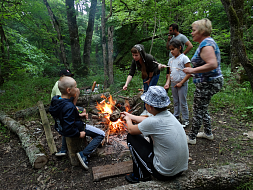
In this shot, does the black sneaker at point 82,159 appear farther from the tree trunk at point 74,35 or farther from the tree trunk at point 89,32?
the tree trunk at point 89,32

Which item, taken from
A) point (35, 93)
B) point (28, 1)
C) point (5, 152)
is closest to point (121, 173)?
point (5, 152)

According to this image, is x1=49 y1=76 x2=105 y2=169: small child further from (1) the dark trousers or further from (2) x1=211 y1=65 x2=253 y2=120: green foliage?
(2) x1=211 y1=65 x2=253 y2=120: green foliage

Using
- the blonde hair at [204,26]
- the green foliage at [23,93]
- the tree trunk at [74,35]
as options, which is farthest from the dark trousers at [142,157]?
the tree trunk at [74,35]

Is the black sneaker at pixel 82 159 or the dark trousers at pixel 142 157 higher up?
the dark trousers at pixel 142 157

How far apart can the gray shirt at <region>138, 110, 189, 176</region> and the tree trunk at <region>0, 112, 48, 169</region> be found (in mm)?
2269

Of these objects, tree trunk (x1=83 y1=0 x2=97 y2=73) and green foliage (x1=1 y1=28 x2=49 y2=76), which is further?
tree trunk (x1=83 y1=0 x2=97 y2=73)

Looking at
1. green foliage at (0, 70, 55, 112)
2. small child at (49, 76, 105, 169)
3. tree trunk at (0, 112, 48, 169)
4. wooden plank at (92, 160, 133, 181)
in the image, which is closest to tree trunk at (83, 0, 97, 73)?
green foliage at (0, 70, 55, 112)

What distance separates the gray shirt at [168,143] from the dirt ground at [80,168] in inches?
37.6

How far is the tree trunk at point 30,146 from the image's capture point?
2910 mm

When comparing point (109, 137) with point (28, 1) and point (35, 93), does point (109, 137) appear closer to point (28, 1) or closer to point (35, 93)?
point (35, 93)

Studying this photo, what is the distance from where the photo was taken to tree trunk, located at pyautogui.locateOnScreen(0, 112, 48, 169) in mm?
2910

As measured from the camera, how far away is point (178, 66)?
3582mm

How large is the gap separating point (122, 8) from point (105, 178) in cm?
926

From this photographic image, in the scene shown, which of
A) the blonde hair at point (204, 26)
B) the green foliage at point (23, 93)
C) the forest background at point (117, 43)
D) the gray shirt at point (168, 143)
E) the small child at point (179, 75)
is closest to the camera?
the gray shirt at point (168, 143)
